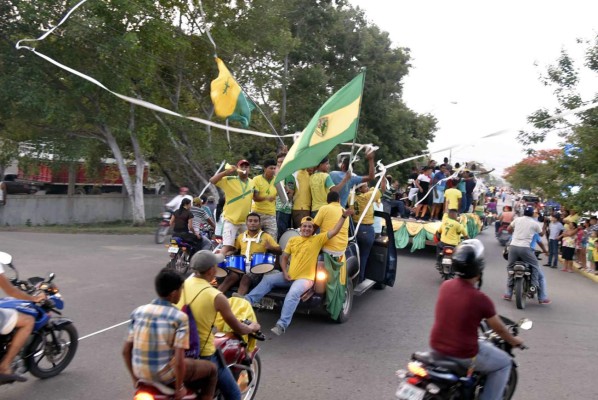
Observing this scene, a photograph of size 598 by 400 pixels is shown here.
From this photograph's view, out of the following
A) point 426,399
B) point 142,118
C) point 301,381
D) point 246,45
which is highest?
point 246,45

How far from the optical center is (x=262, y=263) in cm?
678

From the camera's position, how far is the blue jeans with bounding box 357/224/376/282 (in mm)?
8539

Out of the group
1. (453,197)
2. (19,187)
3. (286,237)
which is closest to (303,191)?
(286,237)

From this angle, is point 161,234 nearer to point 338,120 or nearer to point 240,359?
point 338,120

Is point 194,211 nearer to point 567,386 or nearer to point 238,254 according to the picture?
point 238,254

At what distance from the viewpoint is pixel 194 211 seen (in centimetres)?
1100

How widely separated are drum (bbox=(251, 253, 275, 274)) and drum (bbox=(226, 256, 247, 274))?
0.14 meters

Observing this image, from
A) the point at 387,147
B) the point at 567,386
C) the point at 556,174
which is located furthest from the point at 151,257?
the point at 387,147

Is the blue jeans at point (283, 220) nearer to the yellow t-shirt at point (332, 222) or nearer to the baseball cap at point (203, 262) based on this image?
the yellow t-shirt at point (332, 222)

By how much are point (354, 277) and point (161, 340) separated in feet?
15.9

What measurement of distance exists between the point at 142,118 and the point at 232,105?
1155 cm

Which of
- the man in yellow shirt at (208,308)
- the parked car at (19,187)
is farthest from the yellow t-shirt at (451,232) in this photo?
the parked car at (19,187)

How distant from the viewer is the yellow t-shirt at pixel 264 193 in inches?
313

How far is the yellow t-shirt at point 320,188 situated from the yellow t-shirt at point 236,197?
93cm
